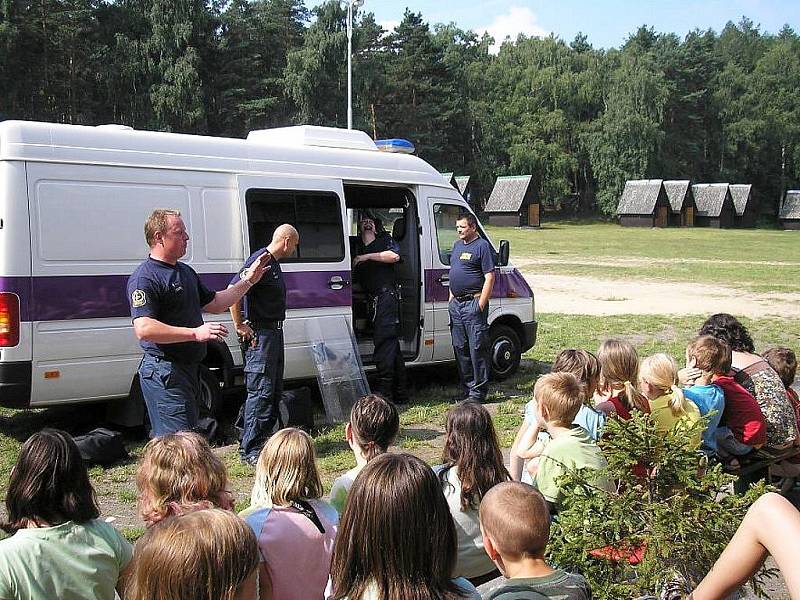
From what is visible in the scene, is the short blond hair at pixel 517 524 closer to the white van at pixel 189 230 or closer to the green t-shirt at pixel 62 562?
the green t-shirt at pixel 62 562

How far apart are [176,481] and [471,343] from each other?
18.7ft

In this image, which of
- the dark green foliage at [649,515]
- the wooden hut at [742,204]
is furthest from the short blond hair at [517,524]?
the wooden hut at [742,204]

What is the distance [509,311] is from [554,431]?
546cm

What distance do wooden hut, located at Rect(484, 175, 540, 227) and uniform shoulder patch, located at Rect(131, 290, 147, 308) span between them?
2351 inches

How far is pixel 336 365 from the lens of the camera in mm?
7898

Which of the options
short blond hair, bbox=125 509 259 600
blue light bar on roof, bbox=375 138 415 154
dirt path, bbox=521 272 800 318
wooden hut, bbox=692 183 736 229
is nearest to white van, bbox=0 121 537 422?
blue light bar on roof, bbox=375 138 415 154

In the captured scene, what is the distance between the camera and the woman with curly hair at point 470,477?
11.5 feet

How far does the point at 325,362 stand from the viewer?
25.7ft

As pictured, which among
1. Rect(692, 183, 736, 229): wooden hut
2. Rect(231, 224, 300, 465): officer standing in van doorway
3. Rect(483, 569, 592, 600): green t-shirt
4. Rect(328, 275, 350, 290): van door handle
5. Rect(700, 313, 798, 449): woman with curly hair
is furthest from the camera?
Rect(692, 183, 736, 229): wooden hut

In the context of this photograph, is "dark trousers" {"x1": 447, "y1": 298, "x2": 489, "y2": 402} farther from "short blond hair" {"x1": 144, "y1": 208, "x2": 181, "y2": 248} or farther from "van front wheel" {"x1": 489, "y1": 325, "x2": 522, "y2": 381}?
"short blond hair" {"x1": 144, "y1": 208, "x2": 181, "y2": 248}

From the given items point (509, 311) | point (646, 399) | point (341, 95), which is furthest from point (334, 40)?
point (646, 399)

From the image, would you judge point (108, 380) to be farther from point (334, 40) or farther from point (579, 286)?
point (334, 40)

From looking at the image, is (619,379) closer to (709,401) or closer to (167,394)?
(709,401)

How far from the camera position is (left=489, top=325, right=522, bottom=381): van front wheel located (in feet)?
31.2
